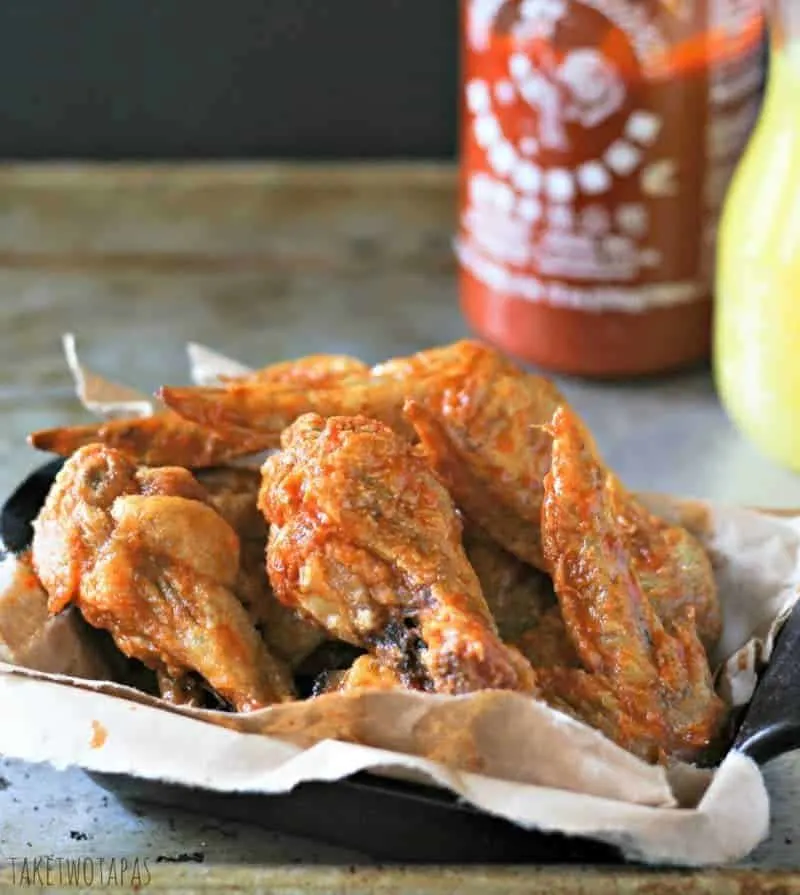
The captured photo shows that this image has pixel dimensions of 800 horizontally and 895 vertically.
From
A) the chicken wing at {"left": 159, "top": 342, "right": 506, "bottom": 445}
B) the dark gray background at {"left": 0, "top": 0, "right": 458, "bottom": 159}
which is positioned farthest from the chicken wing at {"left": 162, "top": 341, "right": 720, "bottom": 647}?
the dark gray background at {"left": 0, "top": 0, "right": 458, "bottom": 159}

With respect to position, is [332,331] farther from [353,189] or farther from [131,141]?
[131,141]

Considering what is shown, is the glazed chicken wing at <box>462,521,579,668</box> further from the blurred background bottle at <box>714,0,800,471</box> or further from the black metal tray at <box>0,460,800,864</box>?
the blurred background bottle at <box>714,0,800,471</box>

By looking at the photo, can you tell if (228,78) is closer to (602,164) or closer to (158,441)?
(602,164)

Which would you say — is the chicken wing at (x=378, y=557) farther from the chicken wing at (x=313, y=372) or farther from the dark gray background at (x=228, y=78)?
the dark gray background at (x=228, y=78)

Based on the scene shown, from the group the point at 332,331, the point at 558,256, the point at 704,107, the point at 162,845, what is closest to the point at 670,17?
the point at 704,107

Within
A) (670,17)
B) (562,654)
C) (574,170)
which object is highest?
(670,17)
